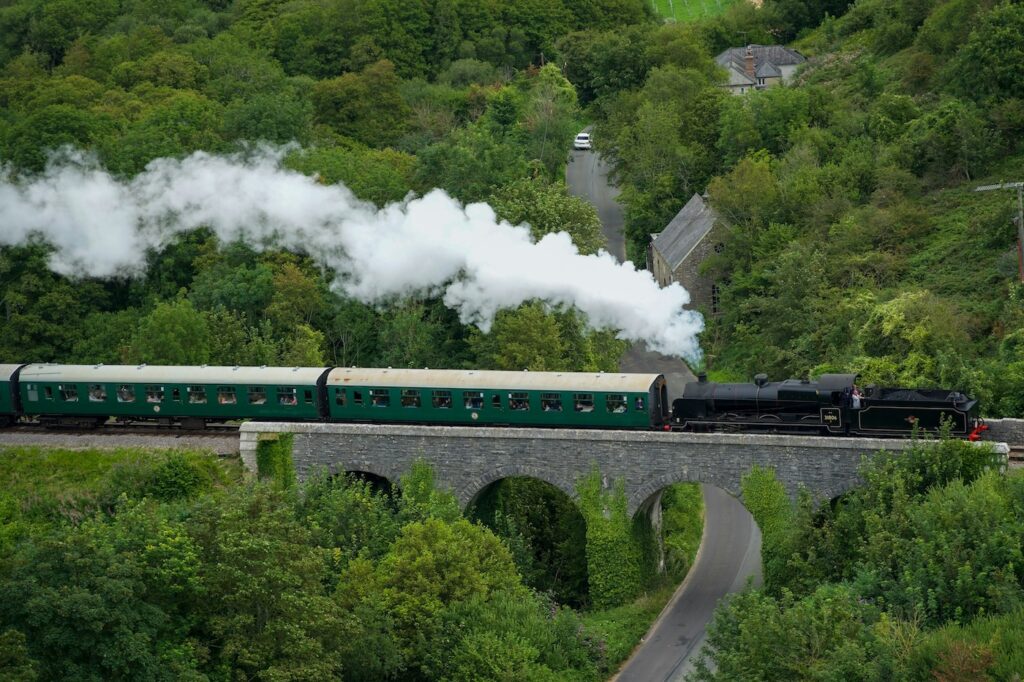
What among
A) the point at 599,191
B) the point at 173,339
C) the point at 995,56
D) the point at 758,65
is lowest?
the point at 173,339

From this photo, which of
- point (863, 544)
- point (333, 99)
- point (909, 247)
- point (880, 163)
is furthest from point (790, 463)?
point (333, 99)

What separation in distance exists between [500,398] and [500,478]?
9.17ft

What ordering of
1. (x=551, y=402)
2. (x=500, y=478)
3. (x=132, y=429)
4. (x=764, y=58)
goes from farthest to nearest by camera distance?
(x=764, y=58) < (x=132, y=429) < (x=500, y=478) < (x=551, y=402)

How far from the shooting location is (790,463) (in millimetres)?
48562

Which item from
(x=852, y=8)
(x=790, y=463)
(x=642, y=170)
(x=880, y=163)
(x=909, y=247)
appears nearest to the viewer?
(x=790, y=463)

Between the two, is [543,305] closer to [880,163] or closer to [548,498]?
[548,498]

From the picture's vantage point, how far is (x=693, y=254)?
73.5 m

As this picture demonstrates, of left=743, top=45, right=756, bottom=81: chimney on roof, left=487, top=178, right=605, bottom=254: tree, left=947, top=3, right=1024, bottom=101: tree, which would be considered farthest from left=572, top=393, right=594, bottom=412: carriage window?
left=743, top=45, right=756, bottom=81: chimney on roof

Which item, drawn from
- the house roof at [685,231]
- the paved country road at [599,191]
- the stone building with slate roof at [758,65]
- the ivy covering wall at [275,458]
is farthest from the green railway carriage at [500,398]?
the stone building with slate roof at [758,65]

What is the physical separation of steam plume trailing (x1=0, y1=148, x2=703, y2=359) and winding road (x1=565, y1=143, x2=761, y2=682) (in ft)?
20.0

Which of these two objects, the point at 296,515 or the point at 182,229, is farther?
the point at 182,229

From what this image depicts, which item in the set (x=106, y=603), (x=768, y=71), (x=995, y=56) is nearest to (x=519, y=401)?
(x=106, y=603)

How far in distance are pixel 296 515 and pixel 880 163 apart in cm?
3513

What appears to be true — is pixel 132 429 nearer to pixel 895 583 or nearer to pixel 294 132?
pixel 294 132
